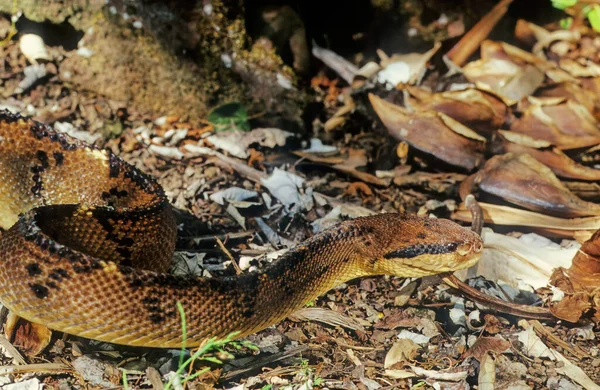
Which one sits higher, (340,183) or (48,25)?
(48,25)

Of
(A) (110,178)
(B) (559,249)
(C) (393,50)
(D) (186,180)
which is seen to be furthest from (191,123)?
(B) (559,249)

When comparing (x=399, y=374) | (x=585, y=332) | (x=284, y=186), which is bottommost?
(x=585, y=332)

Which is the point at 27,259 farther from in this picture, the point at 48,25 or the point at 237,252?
the point at 48,25

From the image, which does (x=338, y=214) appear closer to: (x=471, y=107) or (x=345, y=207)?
(x=345, y=207)

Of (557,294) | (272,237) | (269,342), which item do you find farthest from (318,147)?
(557,294)

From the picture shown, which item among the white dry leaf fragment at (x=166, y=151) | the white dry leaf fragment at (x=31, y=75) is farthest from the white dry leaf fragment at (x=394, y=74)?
the white dry leaf fragment at (x=31, y=75)

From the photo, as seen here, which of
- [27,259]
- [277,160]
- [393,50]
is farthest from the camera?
[393,50]
